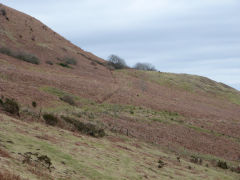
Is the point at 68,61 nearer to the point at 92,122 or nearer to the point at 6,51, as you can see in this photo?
the point at 6,51

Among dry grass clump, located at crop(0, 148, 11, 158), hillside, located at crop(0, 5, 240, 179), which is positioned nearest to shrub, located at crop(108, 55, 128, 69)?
hillside, located at crop(0, 5, 240, 179)

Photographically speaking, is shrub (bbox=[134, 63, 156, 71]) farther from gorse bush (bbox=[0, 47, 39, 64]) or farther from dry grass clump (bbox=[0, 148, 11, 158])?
dry grass clump (bbox=[0, 148, 11, 158])

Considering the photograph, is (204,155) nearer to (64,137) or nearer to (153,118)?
(153,118)

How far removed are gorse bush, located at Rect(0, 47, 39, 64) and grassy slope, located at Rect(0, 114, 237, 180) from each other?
36.2m

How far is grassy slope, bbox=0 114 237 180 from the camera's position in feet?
38.7

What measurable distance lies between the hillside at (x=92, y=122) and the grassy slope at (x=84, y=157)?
5cm

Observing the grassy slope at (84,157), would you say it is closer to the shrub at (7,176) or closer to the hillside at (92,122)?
the hillside at (92,122)

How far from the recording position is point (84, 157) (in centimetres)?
1518

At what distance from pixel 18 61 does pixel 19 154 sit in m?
42.6

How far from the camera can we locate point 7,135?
46.0ft

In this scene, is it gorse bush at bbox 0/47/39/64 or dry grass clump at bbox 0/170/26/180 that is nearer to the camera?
dry grass clump at bbox 0/170/26/180

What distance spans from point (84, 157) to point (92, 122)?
41.5 ft

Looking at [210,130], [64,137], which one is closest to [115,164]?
[64,137]

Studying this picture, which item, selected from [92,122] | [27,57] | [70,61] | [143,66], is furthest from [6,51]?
[143,66]
